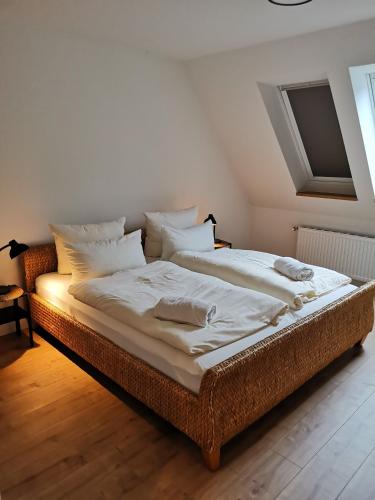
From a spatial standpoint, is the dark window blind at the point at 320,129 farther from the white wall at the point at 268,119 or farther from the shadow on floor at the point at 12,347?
the shadow on floor at the point at 12,347

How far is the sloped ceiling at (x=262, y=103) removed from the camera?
9.50ft

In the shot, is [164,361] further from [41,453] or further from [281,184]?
[281,184]

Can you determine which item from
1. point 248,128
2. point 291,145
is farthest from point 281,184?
point 248,128

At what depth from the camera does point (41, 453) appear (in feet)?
6.32

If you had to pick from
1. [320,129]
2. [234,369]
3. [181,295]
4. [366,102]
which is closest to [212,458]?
[234,369]

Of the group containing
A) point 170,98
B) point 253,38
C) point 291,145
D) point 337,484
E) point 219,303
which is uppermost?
point 253,38

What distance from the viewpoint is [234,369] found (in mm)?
1829

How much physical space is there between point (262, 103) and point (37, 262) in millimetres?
2505

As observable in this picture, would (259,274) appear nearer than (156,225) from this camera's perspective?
Yes

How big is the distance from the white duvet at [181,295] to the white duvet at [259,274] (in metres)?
0.21

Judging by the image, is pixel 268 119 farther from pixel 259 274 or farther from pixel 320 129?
pixel 259 274

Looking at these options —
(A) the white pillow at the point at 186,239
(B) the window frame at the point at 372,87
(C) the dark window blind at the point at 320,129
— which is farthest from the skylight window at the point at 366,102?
(A) the white pillow at the point at 186,239

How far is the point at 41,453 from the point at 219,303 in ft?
4.10

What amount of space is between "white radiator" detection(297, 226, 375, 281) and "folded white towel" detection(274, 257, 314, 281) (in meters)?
1.40
